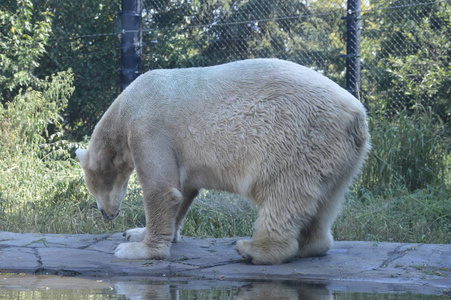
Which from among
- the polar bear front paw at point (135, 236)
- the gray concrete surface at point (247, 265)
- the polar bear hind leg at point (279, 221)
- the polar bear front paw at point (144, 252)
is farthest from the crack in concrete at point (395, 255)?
the polar bear front paw at point (135, 236)

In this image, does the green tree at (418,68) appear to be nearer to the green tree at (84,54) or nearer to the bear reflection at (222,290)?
the green tree at (84,54)

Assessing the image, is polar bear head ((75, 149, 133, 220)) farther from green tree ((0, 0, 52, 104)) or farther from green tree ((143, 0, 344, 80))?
green tree ((0, 0, 52, 104))

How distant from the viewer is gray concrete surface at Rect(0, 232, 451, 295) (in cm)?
362

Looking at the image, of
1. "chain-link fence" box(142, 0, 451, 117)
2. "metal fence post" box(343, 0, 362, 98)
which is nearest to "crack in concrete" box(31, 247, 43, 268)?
"metal fence post" box(343, 0, 362, 98)

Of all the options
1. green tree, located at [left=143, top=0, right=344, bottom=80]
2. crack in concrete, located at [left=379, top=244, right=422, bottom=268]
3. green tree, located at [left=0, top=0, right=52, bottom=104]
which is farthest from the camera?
green tree, located at [left=143, top=0, right=344, bottom=80]

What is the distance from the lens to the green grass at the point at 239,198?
5422mm

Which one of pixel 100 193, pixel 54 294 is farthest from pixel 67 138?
pixel 54 294

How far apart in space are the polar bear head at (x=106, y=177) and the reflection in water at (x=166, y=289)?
1103 millimetres

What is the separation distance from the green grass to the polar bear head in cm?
91

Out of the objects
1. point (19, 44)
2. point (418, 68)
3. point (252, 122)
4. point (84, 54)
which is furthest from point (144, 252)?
point (84, 54)

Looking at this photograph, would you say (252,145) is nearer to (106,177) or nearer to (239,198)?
(106,177)

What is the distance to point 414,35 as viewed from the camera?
324 inches

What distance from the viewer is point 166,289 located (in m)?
3.24

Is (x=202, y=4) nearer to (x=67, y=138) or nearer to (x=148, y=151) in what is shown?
(x=67, y=138)
